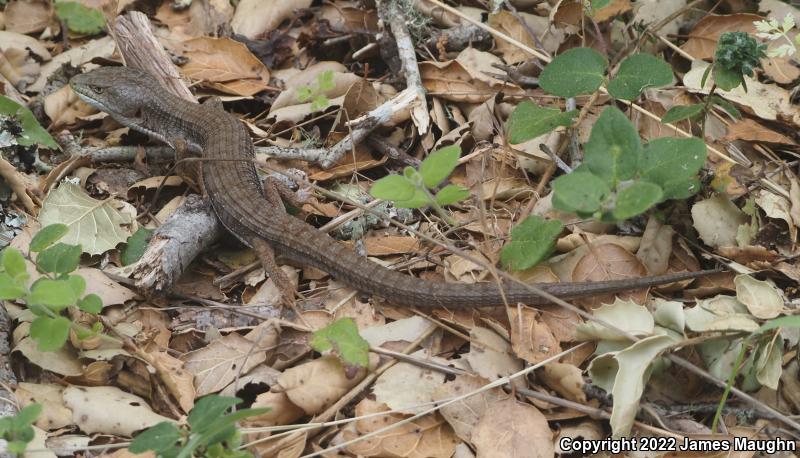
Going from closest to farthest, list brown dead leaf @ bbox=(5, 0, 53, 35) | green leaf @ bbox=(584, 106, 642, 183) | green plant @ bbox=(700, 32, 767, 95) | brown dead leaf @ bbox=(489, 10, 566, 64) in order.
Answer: green leaf @ bbox=(584, 106, 642, 183)
green plant @ bbox=(700, 32, 767, 95)
brown dead leaf @ bbox=(489, 10, 566, 64)
brown dead leaf @ bbox=(5, 0, 53, 35)

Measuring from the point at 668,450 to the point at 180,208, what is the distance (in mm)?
2923

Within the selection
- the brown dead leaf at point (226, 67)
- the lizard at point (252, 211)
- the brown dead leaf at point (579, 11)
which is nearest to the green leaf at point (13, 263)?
the lizard at point (252, 211)

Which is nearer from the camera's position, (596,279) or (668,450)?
(668,450)

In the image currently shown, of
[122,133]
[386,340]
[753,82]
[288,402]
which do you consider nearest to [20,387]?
[288,402]

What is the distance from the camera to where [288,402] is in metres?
3.17

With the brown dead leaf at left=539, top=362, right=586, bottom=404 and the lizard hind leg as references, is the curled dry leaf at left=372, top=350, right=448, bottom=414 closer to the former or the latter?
the brown dead leaf at left=539, top=362, right=586, bottom=404

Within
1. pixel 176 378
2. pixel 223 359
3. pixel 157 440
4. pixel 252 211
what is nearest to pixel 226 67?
pixel 252 211

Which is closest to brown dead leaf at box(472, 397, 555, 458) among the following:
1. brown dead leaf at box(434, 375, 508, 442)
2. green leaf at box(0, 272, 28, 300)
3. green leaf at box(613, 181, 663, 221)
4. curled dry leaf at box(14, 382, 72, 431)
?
brown dead leaf at box(434, 375, 508, 442)

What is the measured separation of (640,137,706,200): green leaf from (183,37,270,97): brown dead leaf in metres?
2.88

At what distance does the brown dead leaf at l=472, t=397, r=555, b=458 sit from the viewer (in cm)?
295

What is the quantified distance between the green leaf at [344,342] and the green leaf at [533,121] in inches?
50.8

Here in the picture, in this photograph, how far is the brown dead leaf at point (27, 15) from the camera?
5.46 metres

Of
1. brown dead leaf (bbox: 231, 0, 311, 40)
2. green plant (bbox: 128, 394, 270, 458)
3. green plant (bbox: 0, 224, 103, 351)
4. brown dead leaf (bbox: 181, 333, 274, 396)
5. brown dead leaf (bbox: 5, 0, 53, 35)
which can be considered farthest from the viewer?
brown dead leaf (bbox: 5, 0, 53, 35)

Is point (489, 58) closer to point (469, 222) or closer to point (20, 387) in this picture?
point (469, 222)
